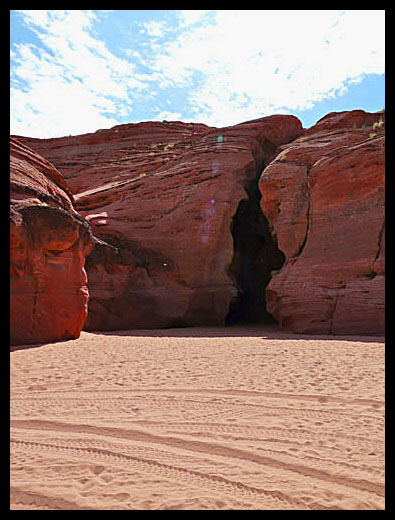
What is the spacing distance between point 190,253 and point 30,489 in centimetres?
1268

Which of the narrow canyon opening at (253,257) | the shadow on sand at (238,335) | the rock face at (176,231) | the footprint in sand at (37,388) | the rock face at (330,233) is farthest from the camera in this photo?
the narrow canyon opening at (253,257)

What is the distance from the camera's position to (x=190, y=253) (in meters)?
14.9

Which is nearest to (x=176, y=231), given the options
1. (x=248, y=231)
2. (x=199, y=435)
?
(x=248, y=231)

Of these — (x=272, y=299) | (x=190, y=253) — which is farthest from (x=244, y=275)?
(x=272, y=299)

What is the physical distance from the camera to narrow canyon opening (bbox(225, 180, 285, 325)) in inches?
682

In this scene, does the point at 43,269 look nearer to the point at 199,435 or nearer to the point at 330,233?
the point at 199,435

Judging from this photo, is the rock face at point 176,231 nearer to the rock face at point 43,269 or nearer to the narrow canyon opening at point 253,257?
the narrow canyon opening at point 253,257

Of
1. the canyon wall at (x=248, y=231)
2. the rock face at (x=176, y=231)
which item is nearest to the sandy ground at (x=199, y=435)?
the canyon wall at (x=248, y=231)

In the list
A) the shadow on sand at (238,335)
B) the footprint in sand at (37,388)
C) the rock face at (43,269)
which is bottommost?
the shadow on sand at (238,335)

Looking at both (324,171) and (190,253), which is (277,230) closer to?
(324,171)

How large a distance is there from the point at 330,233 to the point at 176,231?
19.9ft

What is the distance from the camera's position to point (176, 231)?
15.3m

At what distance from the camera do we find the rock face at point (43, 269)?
25.6 feet

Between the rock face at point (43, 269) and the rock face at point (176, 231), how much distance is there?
3718 mm
